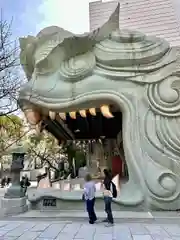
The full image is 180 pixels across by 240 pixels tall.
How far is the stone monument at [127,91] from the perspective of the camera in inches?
347

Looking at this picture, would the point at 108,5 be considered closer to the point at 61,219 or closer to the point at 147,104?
the point at 147,104

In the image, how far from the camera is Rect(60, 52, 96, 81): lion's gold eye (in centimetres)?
964

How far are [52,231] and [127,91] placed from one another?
5.37m

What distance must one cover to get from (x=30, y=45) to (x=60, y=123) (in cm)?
384

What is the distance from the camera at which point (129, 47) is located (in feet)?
32.2

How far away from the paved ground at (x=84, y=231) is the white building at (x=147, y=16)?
40.9 feet


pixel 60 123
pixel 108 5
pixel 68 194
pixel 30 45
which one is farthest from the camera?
pixel 108 5

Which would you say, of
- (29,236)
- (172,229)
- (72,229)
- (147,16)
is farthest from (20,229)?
(147,16)

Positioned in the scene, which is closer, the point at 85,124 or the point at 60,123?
the point at 60,123

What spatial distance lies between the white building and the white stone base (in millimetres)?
12703

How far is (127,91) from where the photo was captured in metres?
9.55

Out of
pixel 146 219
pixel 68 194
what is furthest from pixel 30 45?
pixel 146 219

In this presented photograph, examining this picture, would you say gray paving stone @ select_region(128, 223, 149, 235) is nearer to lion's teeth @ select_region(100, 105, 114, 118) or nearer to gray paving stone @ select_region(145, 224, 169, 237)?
gray paving stone @ select_region(145, 224, 169, 237)

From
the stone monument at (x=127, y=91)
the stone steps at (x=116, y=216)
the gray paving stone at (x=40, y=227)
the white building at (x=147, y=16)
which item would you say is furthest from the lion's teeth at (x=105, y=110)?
the white building at (x=147, y=16)
